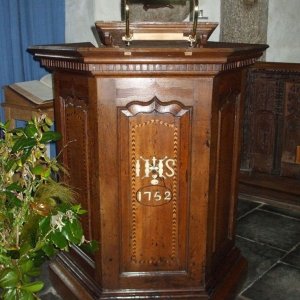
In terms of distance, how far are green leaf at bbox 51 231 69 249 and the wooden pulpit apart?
0.24m

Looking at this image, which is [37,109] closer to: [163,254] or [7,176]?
[7,176]

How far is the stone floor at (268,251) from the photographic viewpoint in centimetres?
214

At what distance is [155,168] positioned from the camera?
163cm

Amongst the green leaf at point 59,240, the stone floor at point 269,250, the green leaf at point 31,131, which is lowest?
the stone floor at point 269,250

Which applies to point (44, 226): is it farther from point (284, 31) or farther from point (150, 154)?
point (284, 31)

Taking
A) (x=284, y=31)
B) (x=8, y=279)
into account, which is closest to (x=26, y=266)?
(x=8, y=279)

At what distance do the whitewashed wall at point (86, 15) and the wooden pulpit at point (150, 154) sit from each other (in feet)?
5.73

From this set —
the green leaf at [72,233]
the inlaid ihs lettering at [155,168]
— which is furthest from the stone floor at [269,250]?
the green leaf at [72,233]

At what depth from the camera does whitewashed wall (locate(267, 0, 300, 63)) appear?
4.37 m

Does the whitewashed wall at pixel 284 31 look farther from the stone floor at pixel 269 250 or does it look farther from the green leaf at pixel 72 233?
the green leaf at pixel 72 233

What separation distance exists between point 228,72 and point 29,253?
1043 millimetres

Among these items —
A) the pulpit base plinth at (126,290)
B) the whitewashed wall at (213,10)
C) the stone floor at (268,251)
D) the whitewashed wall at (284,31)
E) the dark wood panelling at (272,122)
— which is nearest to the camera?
the pulpit base plinth at (126,290)

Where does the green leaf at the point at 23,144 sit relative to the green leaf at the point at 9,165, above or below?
above

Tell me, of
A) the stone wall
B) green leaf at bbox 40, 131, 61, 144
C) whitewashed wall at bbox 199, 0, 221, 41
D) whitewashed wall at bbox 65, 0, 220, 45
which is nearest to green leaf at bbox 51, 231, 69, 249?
green leaf at bbox 40, 131, 61, 144
